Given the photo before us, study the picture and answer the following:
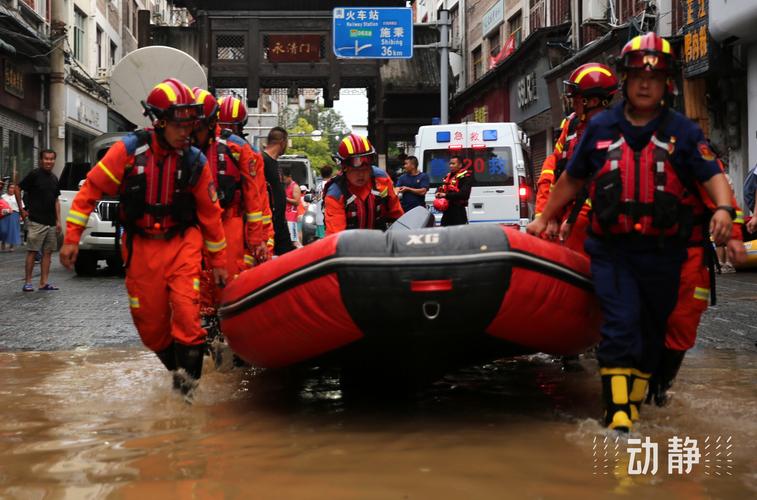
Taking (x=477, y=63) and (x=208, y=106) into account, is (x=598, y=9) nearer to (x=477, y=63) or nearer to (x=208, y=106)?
(x=477, y=63)

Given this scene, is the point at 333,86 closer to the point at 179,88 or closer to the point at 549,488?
the point at 179,88

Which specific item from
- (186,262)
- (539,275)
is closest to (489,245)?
(539,275)

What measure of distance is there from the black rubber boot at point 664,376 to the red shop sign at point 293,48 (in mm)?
26937

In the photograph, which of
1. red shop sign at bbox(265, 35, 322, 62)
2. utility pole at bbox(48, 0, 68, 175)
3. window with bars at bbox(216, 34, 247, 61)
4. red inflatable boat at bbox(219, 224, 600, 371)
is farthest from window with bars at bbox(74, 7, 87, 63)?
red inflatable boat at bbox(219, 224, 600, 371)

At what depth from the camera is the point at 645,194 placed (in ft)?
14.0

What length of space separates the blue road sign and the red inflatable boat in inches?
877

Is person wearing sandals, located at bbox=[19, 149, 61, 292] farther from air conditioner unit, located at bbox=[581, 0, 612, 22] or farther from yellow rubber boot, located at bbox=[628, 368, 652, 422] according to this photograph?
air conditioner unit, located at bbox=[581, 0, 612, 22]

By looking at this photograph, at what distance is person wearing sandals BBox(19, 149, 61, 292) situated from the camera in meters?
12.1

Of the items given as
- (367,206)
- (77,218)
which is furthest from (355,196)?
(77,218)

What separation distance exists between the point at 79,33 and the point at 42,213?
23.0 meters

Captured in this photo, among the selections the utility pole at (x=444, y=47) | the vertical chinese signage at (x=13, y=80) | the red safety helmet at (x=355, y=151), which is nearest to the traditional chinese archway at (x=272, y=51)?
the utility pole at (x=444, y=47)

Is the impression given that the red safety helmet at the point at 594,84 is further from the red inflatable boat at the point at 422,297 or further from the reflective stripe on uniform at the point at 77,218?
the reflective stripe on uniform at the point at 77,218

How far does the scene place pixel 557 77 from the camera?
23578 mm

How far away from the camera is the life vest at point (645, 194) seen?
13.9 feet
